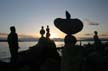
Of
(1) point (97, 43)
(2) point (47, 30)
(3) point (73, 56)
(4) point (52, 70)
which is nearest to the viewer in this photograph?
(3) point (73, 56)

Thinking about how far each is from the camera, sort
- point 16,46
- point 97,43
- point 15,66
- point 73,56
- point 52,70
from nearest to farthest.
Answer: point 73,56, point 52,70, point 15,66, point 16,46, point 97,43

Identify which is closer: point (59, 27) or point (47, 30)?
point (59, 27)

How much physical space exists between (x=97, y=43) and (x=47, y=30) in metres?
5.20

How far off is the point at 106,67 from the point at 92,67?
21.3 inches

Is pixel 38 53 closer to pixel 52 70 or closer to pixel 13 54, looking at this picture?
pixel 13 54

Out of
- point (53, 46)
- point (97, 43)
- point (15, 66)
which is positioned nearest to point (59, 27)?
point (15, 66)

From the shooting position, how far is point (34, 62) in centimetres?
1224

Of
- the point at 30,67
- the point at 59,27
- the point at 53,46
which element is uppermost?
the point at 59,27

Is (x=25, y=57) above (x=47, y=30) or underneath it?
underneath

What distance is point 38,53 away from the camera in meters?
12.5

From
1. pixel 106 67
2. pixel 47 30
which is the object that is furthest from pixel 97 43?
pixel 106 67

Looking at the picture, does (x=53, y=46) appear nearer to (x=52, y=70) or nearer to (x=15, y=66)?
(x=15, y=66)

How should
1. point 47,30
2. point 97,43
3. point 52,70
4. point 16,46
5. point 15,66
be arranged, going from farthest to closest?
1. point 97,43
2. point 47,30
3. point 16,46
4. point 15,66
5. point 52,70

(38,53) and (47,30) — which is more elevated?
(47,30)
